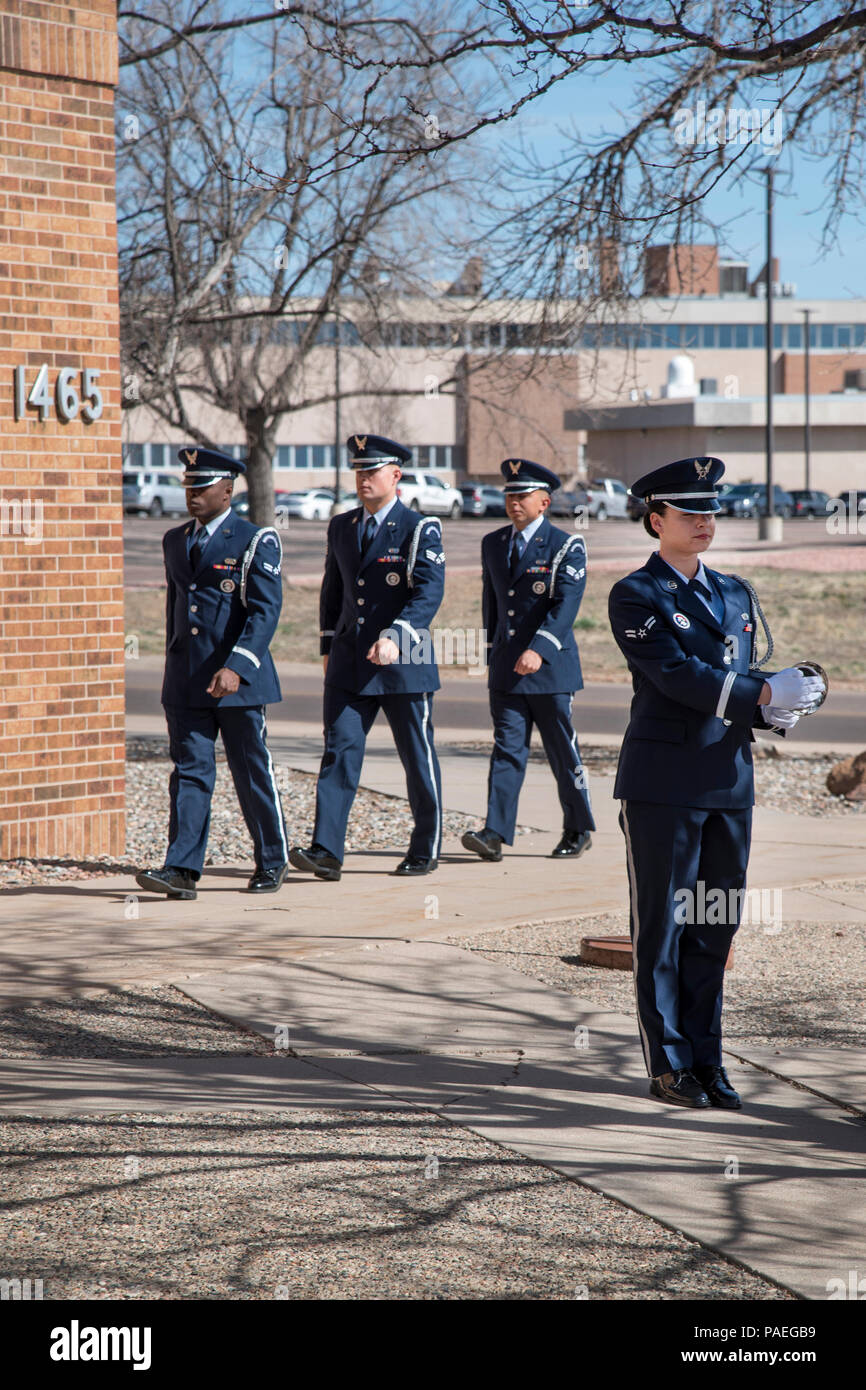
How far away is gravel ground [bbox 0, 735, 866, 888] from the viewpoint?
8055 mm

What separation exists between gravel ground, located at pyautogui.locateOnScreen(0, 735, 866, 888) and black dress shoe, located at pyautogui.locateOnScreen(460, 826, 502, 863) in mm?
789

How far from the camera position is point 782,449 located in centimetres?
7206

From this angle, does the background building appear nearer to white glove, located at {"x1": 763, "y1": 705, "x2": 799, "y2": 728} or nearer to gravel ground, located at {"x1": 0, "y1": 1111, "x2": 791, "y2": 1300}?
white glove, located at {"x1": 763, "y1": 705, "x2": 799, "y2": 728}

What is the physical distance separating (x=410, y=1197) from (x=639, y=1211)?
55 centimetres

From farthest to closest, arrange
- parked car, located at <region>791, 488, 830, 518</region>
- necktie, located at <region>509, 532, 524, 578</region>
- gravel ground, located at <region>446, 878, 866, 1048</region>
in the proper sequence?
1. parked car, located at <region>791, 488, 830, 518</region>
2. necktie, located at <region>509, 532, 524, 578</region>
3. gravel ground, located at <region>446, 878, 866, 1048</region>

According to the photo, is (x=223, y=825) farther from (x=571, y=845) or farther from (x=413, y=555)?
(x=413, y=555)

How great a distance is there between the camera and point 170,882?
23.4 ft

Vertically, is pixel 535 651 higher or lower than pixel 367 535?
lower

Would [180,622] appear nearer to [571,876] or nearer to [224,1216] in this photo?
[571,876]

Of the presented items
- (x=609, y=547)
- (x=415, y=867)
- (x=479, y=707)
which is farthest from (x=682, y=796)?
(x=609, y=547)

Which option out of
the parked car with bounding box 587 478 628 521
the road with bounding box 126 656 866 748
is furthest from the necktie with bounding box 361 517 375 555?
the parked car with bounding box 587 478 628 521

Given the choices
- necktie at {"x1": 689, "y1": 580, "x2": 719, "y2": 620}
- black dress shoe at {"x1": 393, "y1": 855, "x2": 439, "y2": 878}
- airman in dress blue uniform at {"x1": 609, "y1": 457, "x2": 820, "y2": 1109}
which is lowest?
black dress shoe at {"x1": 393, "y1": 855, "x2": 439, "y2": 878}

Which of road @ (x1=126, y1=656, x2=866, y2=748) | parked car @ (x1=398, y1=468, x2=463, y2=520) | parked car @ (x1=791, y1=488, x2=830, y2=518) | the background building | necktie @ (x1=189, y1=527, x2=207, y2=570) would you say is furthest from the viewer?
the background building

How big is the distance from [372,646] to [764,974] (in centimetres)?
243
